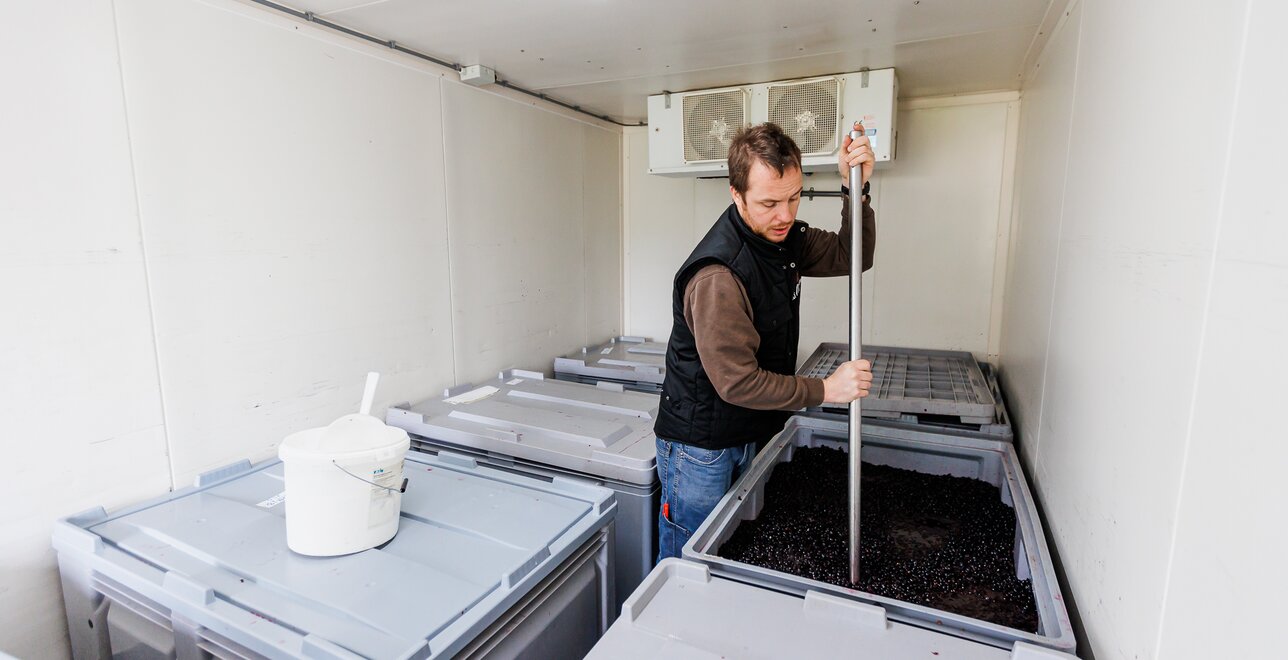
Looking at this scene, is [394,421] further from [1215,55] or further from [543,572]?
[1215,55]

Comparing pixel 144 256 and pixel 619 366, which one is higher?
pixel 144 256

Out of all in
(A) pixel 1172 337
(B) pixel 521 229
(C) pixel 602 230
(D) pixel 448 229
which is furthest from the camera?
(C) pixel 602 230

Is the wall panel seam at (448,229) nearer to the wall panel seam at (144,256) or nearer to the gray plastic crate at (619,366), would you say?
the gray plastic crate at (619,366)

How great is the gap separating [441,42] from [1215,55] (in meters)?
2.00

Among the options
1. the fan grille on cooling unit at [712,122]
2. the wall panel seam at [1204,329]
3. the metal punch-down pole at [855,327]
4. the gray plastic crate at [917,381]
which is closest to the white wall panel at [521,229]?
the fan grille on cooling unit at [712,122]

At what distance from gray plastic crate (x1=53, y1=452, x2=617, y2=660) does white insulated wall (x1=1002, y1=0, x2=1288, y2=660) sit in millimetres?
967

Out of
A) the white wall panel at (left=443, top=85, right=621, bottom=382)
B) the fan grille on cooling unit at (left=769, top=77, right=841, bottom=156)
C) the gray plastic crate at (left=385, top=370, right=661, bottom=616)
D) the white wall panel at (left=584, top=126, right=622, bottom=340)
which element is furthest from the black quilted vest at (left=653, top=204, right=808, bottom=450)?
the white wall panel at (left=584, top=126, right=622, bottom=340)

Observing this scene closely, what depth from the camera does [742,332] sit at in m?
1.29

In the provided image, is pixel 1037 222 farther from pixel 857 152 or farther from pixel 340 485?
pixel 340 485

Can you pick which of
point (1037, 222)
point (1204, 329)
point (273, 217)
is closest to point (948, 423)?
point (1037, 222)

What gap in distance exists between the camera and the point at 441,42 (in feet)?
6.65

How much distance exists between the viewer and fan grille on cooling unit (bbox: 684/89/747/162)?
2504 millimetres

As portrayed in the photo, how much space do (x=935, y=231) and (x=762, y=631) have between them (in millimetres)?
2374

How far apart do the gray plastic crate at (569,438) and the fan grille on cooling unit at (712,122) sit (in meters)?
1.07
